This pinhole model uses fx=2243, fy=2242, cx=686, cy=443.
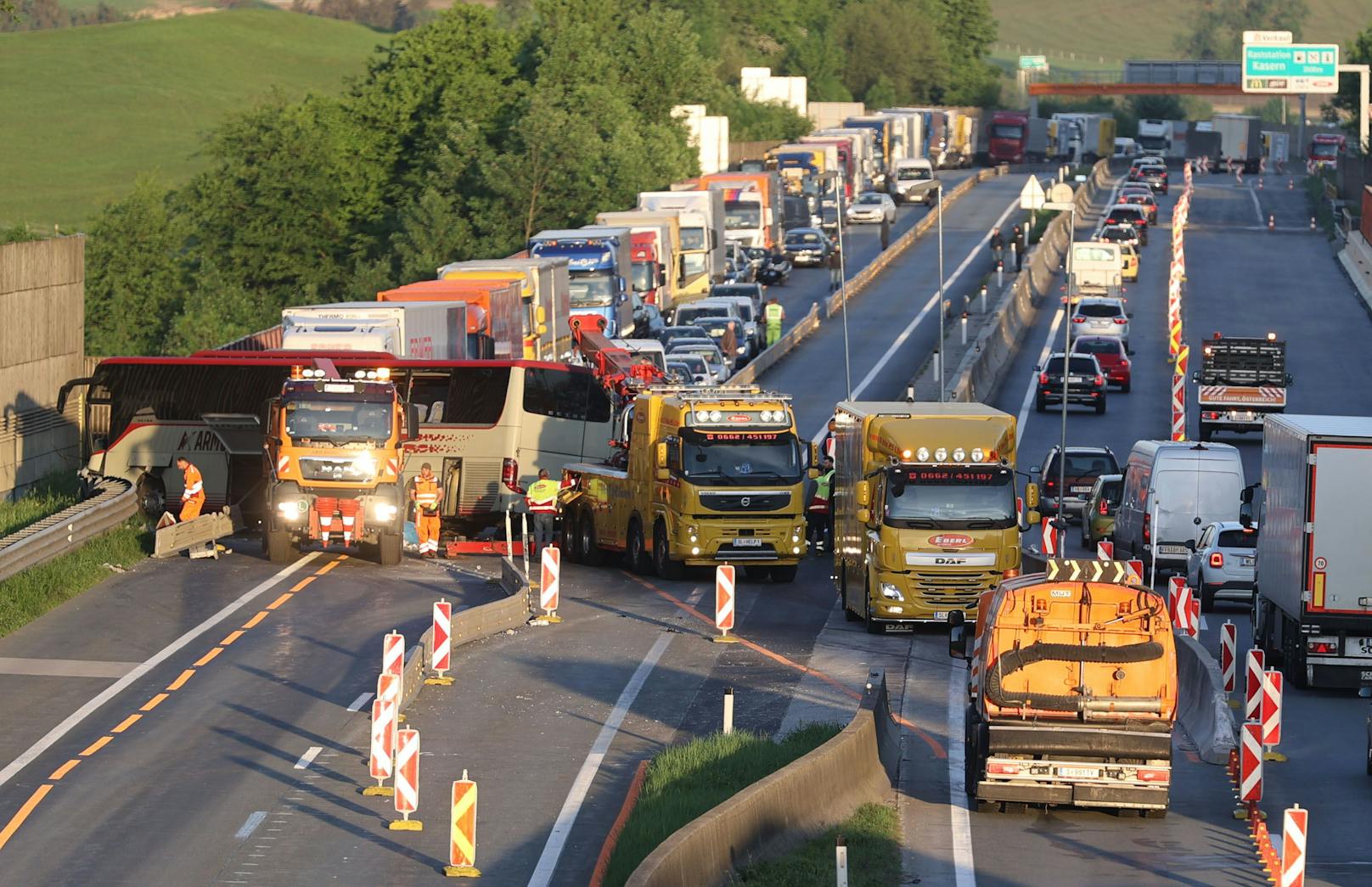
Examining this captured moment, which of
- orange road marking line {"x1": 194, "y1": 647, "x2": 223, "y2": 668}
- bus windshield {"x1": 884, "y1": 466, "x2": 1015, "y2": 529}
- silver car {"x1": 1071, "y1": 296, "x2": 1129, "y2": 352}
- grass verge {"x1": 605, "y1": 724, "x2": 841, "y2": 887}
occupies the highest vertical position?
silver car {"x1": 1071, "y1": 296, "x2": 1129, "y2": 352}

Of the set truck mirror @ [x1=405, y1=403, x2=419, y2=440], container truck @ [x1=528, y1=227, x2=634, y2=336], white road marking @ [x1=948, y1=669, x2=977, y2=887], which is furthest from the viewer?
container truck @ [x1=528, y1=227, x2=634, y2=336]

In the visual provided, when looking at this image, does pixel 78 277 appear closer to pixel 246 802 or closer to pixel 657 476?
pixel 657 476

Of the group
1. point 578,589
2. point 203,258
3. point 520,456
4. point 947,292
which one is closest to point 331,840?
point 578,589

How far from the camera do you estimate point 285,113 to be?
104312 millimetres

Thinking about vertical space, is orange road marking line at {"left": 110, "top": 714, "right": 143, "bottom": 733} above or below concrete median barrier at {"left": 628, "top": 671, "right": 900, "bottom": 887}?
below

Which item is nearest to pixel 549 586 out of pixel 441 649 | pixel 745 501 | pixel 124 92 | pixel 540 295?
pixel 745 501

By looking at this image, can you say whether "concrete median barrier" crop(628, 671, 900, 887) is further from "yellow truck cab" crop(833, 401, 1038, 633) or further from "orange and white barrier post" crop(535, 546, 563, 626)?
"orange and white barrier post" crop(535, 546, 563, 626)

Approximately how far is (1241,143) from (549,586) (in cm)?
12869

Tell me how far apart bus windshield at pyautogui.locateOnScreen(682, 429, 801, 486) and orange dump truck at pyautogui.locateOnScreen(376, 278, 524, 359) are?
15.6m

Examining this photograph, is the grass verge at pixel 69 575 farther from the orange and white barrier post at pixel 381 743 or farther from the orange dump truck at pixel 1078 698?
the orange dump truck at pixel 1078 698

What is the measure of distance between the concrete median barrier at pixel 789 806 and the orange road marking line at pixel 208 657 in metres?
8.74

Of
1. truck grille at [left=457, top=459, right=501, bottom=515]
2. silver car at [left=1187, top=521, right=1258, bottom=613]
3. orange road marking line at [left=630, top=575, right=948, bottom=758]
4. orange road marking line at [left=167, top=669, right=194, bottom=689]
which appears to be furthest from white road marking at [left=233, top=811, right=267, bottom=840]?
truck grille at [left=457, top=459, right=501, bottom=515]

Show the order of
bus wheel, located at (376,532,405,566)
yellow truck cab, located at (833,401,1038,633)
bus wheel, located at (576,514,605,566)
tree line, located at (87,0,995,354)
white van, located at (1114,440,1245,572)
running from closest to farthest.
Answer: yellow truck cab, located at (833,401,1038,633) → bus wheel, located at (376,532,405,566) → bus wheel, located at (576,514,605,566) → white van, located at (1114,440,1245,572) → tree line, located at (87,0,995,354)

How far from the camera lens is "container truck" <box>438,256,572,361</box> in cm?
5484
